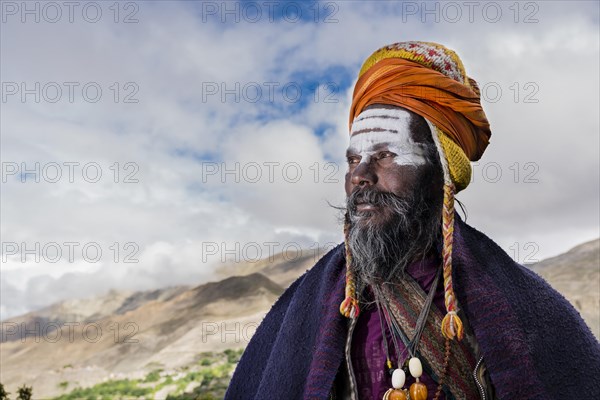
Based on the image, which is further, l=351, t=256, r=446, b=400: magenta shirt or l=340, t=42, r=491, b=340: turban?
l=340, t=42, r=491, b=340: turban

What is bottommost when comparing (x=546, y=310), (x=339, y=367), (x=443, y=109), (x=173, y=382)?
(x=173, y=382)

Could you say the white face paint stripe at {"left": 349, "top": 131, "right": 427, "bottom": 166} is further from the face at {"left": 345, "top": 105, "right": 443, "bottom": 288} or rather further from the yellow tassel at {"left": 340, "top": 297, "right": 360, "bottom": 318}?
the yellow tassel at {"left": 340, "top": 297, "right": 360, "bottom": 318}

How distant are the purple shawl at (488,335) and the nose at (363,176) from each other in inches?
16.2

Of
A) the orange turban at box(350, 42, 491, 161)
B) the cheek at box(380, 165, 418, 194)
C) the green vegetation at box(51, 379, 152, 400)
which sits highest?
the orange turban at box(350, 42, 491, 161)

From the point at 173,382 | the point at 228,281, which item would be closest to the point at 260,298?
the point at 228,281

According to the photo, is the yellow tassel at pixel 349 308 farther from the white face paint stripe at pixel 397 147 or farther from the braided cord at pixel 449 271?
the white face paint stripe at pixel 397 147

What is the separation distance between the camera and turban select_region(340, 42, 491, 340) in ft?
8.29

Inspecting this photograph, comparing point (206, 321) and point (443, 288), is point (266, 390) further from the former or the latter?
point (206, 321)

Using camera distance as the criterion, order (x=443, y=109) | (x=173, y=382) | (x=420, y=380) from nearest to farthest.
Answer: (x=420, y=380), (x=443, y=109), (x=173, y=382)

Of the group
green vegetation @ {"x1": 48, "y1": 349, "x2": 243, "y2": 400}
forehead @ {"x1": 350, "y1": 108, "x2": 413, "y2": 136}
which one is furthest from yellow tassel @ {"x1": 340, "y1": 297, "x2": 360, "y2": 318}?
green vegetation @ {"x1": 48, "y1": 349, "x2": 243, "y2": 400}

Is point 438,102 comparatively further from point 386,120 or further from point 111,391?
point 111,391

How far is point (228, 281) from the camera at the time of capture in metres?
24.0

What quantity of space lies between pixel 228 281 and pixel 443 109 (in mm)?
22008

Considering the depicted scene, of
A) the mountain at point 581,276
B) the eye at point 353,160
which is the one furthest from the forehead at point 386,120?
the mountain at point 581,276
